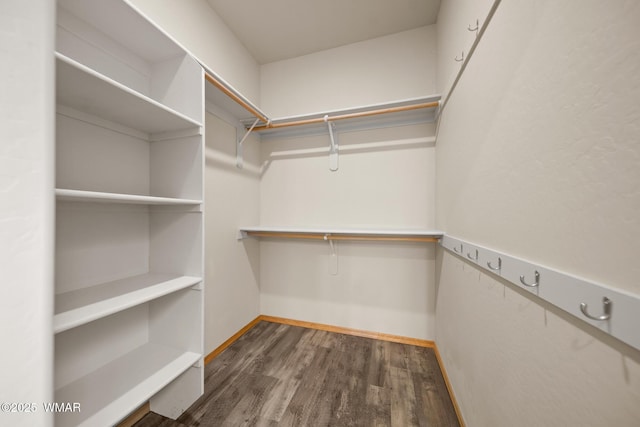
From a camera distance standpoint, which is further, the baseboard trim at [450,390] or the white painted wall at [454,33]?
the baseboard trim at [450,390]

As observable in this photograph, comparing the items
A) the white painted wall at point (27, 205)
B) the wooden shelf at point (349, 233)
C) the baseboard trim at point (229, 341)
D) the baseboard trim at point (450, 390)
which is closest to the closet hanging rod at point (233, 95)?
the white painted wall at point (27, 205)

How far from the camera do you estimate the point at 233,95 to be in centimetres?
149

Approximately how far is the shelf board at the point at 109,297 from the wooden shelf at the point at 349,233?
811mm

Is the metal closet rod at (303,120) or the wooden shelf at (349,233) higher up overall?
the metal closet rod at (303,120)

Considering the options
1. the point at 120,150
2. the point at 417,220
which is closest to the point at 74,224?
the point at 120,150

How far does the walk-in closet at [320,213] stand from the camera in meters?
0.48

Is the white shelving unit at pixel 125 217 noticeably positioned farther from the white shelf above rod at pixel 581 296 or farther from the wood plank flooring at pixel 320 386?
the white shelf above rod at pixel 581 296

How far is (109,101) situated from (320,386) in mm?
1858

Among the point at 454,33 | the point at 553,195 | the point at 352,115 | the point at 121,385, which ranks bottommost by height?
the point at 121,385

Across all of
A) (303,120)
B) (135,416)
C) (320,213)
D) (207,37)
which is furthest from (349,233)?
(207,37)

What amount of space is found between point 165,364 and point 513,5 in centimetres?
201

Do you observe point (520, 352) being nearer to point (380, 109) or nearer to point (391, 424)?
point (391, 424)

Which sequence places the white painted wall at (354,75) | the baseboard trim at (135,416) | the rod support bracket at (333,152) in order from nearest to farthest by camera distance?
the baseboard trim at (135,416) → the white painted wall at (354,75) → the rod support bracket at (333,152)

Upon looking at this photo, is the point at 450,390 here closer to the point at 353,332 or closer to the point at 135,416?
the point at 353,332
